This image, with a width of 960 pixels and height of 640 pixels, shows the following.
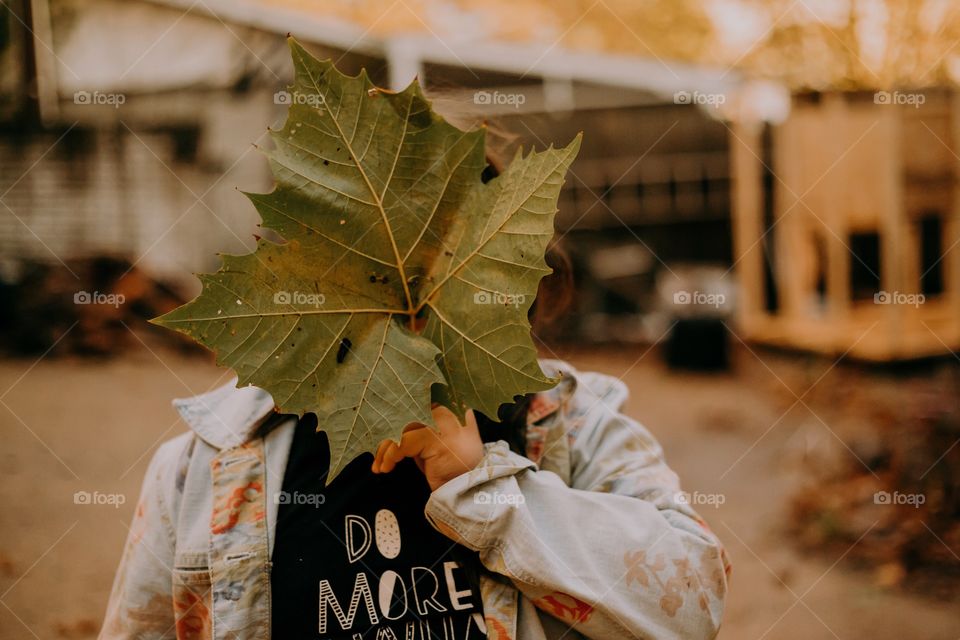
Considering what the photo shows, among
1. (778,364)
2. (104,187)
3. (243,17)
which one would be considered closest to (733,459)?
(778,364)

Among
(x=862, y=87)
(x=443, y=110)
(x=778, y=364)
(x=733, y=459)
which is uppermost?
(x=862, y=87)

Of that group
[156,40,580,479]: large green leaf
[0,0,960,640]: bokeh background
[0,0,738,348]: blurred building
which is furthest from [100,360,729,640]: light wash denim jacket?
[0,0,738,348]: blurred building

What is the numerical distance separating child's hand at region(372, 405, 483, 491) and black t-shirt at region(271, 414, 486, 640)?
→ 11 centimetres

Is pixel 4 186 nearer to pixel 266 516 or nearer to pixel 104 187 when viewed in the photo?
pixel 104 187

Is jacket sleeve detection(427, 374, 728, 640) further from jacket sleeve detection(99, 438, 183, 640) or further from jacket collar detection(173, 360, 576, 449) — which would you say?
jacket sleeve detection(99, 438, 183, 640)

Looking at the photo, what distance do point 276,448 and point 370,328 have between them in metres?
0.34

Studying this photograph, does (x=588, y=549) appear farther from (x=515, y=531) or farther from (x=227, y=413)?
(x=227, y=413)

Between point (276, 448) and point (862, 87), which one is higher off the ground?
point (862, 87)

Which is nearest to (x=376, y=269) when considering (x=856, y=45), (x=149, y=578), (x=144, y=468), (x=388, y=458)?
(x=388, y=458)

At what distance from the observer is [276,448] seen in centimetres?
117

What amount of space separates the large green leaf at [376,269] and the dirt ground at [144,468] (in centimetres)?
268

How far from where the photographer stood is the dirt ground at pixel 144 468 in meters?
3.09

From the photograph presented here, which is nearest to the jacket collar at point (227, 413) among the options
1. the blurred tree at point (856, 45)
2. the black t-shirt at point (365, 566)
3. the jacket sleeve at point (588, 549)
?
the black t-shirt at point (365, 566)

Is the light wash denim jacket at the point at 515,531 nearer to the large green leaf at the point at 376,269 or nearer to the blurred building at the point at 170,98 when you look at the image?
the large green leaf at the point at 376,269
